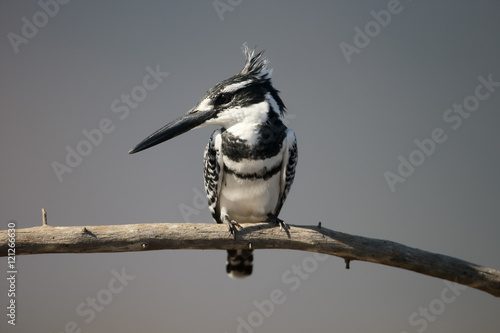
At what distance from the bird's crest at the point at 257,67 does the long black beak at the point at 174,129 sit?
17.8 inches

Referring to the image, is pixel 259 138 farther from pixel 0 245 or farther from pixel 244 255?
pixel 0 245

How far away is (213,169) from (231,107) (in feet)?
1.47

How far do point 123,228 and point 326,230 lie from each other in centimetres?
122

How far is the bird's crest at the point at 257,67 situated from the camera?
2883mm

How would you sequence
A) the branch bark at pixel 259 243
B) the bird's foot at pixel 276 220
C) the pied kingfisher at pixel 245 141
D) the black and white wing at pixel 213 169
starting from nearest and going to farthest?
the branch bark at pixel 259 243
the bird's foot at pixel 276 220
the pied kingfisher at pixel 245 141
the black and white wing at pixel 213 169

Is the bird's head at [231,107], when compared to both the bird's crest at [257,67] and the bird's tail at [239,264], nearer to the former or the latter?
the bird's crest at [257,67]

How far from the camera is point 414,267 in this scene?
258 centimetres

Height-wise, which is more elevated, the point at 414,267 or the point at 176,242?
the point at 176,242

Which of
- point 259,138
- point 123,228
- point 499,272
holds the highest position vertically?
point 259,138

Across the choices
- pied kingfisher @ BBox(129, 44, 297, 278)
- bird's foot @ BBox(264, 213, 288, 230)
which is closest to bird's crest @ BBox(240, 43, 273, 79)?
pied kingfisher @ BBox(129, 44, 297, 278)

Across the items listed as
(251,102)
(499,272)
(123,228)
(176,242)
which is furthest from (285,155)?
(499,272)

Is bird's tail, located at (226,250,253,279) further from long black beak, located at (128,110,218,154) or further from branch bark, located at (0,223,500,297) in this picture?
long black beak, located at (128,110,218,154)

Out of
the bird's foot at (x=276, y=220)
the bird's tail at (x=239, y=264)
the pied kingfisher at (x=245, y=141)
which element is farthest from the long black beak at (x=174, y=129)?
the bird's tail at (x=239, y=264)

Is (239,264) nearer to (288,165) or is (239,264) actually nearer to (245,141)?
(288,165)
